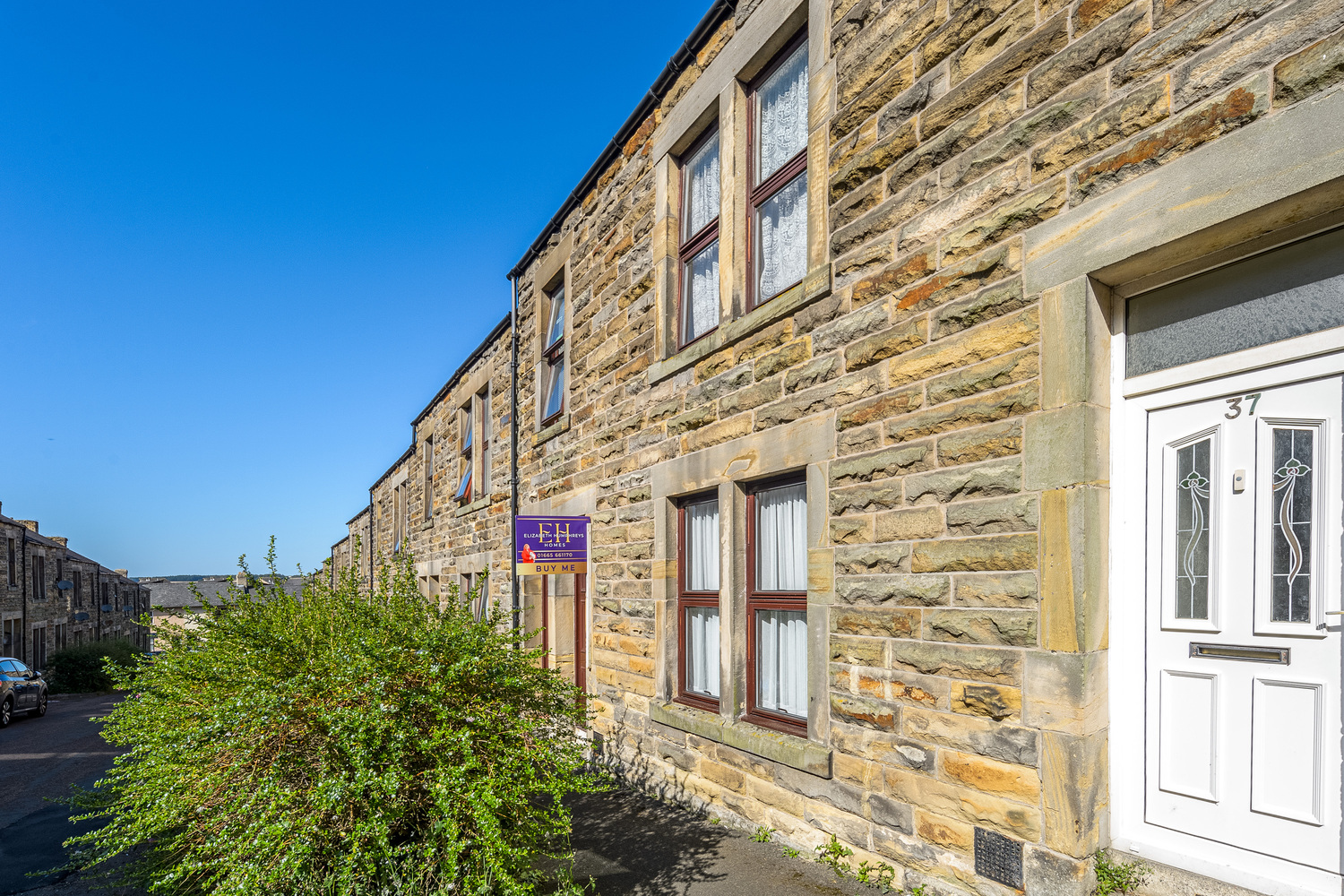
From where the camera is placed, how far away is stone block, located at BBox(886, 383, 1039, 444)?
363 centimetres

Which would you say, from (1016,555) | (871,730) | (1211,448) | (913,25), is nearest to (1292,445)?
(1211,448)

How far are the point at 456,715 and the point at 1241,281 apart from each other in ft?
13.5

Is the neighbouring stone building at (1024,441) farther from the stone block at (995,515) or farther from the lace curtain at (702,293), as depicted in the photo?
the lace curtain at (702,293)

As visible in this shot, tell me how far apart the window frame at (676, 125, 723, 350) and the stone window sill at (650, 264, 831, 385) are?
0.71 feet

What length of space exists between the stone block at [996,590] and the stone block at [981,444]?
565mm

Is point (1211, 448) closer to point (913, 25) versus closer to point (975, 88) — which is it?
point (975, 88)

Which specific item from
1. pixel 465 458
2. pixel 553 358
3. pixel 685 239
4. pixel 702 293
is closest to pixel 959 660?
pixel 702 293

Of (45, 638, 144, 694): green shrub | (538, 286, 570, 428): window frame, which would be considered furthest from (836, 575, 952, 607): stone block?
(45, 638, 144, 694): green shrub

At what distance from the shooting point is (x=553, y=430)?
367 inches

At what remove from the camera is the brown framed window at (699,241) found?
21.6 ft

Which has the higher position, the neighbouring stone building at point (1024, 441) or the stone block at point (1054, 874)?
the neighbouring stone building at point (1024, 441)

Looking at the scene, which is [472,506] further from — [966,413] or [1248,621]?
[1248,621]

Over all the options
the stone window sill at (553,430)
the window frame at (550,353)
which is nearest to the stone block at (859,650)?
the stone window sill at (553,430)

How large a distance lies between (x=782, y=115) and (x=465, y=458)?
11.1 m
